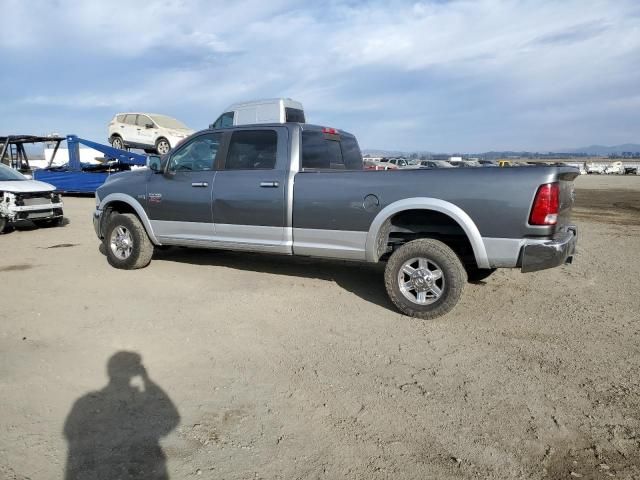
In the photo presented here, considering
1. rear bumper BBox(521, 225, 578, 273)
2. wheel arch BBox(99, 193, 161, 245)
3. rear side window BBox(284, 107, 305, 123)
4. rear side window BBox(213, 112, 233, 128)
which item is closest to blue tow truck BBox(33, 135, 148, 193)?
rear side window BBox(213, 112, 233, 128)

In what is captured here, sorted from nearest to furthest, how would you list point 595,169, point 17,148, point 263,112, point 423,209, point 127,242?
point 423,209, point 127,242, point 263,112, point 17,148, point 595,169

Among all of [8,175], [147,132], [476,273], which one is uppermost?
[147,132]

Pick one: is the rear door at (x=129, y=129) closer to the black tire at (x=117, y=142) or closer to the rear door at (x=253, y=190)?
the black tire at (x=117, y=142)

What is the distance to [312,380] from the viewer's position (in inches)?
137

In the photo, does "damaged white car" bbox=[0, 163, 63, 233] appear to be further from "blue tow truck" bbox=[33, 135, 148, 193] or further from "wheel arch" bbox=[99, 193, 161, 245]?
"blue tow truck" bbox=[33, 135, 148, 193]

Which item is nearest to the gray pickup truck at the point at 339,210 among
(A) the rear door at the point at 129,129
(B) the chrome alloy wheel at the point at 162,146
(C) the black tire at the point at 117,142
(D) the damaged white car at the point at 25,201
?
(D) the damaged white car at the point at 25,201

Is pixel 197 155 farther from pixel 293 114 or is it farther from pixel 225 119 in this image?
pixel 225 119

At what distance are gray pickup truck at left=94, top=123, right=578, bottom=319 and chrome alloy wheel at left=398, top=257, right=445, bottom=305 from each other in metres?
0.01

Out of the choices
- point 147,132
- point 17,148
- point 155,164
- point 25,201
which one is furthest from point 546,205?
point 17,148

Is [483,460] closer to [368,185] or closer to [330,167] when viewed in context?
[368,185]

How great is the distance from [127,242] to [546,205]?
540 centimetres

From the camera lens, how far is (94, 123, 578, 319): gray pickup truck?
4.29 meters

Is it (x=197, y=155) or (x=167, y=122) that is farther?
(x=167, y=122)

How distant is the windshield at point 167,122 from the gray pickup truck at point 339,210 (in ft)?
37.5
